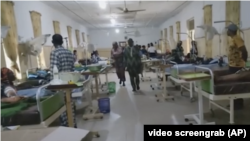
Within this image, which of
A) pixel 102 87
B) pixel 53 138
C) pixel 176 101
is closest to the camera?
pixel 53 138

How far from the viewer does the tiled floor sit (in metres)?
3.06

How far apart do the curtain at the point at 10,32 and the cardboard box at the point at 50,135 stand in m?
4.02

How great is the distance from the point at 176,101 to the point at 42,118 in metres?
3.26

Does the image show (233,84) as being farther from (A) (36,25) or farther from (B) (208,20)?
(A) (36,25)

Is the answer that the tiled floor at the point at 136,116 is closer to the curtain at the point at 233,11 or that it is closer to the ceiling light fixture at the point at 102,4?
the curtain at the point at 233,11

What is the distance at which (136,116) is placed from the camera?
12.3 ft

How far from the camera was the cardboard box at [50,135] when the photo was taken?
2.61 ft

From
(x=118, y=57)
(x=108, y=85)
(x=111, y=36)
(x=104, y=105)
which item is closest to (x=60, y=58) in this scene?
(x=104, y=105)

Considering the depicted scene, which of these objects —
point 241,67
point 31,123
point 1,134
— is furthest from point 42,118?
point 241,67

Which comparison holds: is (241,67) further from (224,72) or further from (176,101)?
(176,101)

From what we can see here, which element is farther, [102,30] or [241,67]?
[102,30]

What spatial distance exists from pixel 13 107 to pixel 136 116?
2137 mm

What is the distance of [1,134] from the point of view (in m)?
0.93

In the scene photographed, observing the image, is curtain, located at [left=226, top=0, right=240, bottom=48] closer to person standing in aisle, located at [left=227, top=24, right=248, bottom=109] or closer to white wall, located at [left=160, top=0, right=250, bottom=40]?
white wall, located at [left=160, top=0, right=250, bottom=40]
